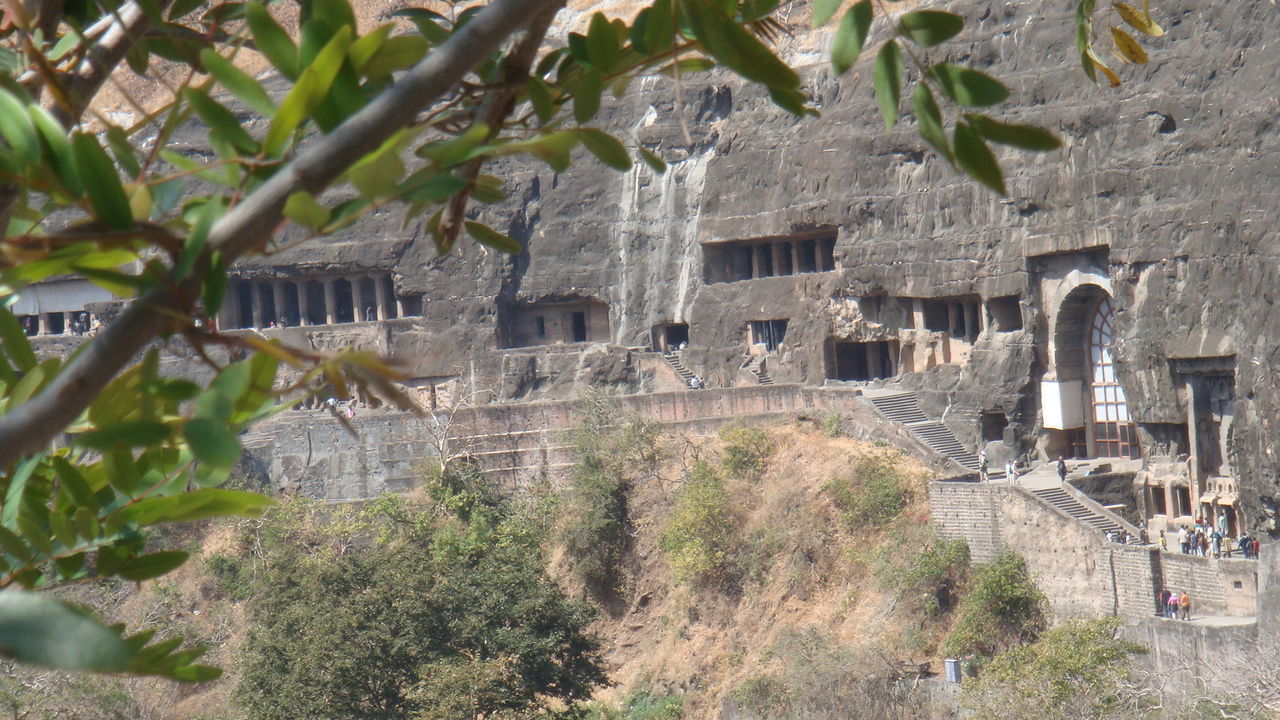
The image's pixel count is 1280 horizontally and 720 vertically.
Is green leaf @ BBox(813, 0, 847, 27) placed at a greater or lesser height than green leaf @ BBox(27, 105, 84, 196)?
greater

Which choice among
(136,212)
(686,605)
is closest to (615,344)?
(686,605)

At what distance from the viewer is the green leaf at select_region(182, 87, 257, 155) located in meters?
1.89

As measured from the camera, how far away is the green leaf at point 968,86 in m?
2.10

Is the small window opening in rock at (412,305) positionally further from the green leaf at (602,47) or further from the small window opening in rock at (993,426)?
the green leaf at (602,47)

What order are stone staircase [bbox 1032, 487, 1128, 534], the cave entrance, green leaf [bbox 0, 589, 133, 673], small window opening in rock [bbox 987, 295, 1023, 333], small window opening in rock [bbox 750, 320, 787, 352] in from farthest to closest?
the cave entrance
small window opening in rock [bbox 750, 320, 787, 352]
small window opening in rock [bbox 987, 295, 1023, 333]
stone staircase [bbox 1032, 487, 1128, 534]
green leaf [bbox 0, 589, 133, 673]

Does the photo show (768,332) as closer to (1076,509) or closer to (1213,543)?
(1076,509)

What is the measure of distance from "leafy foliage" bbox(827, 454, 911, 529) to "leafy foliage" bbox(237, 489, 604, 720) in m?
5.69

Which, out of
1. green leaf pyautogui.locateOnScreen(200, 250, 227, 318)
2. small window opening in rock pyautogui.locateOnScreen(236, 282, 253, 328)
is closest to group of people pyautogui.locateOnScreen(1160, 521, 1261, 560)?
green leaf pyautogui.locateOnScreen(200, 250, 227, 318)

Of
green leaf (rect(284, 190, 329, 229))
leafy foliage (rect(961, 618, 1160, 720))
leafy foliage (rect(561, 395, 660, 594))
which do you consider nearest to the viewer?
green leaf (rect(284, 190, 329, 229))

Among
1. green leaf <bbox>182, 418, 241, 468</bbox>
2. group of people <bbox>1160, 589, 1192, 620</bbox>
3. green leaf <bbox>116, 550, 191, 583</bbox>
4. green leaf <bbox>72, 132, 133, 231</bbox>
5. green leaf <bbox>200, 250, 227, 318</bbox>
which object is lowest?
group of people <bbox>1160, 589, 1192, 620</bbox>

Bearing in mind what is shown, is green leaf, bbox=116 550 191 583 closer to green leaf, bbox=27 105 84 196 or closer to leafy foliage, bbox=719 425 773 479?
green leaf, bbox=27 105 84 196

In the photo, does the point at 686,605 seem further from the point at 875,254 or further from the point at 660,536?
the point at 875,254

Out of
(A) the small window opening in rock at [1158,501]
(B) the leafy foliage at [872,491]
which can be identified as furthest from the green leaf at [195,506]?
(A) the small window opening in rock at [1158,501]

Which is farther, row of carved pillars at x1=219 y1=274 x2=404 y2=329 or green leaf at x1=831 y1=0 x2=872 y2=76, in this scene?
row of carved pillars at x1=219 y1=274 x2=404 y2=329
